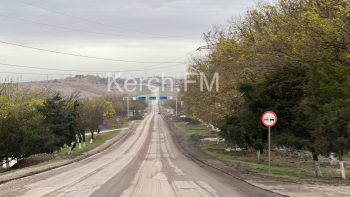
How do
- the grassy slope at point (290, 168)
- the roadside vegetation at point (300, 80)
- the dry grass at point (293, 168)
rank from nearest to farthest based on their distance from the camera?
the roadside vegetation at point (300, 80)
the grassy slope at point (290, 168)
the dry grass at point (293, 168)

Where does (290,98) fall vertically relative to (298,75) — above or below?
below

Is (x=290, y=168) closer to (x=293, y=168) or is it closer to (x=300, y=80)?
(x=293, y=168)

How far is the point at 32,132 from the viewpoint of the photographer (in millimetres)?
32938

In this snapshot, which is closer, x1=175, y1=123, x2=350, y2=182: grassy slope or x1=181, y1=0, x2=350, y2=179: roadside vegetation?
x1=181, y1=0, x2=350, y2=179: roadside vegetation

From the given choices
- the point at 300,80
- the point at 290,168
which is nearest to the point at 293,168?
the point at 290,168

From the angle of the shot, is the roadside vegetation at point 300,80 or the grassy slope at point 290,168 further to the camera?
the grassy slope at point 290,168

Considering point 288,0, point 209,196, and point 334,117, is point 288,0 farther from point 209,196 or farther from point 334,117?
point 209,196

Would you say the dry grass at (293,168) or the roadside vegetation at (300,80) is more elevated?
the roadside vegetation at (300,80)

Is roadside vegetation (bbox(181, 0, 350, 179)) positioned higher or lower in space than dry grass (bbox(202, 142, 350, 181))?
higher

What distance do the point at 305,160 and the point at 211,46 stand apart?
46.9 feet

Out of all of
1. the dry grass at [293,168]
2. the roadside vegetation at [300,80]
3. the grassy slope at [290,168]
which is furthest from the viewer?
the dry grass at [293,168]

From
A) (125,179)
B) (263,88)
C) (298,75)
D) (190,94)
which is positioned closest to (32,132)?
(190,94)

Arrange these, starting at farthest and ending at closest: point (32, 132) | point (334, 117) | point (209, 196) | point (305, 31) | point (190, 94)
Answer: point (190, 94), point (32, 132), point (305, 31), point (334, 117), point (209, 196)

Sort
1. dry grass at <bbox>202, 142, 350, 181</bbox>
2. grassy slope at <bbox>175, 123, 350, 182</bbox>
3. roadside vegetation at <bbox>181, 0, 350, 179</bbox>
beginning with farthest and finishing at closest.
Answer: dry grass at <bbox>202, 142, 350, 181</bbox> < grassy slope at <bbox>175, 123, 350, 182</bbox> < roadside vegetation at <bbox>181, 0, 350, 179</bbox>
